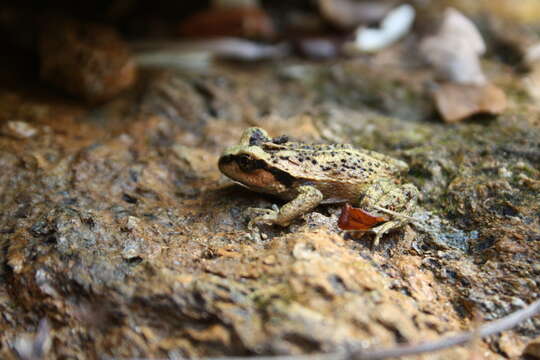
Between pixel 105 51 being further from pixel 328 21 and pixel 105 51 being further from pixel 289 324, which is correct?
pixel 289 324

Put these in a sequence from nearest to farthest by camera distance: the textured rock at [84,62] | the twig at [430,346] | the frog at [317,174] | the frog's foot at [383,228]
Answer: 1. the twig at [430,346]
2. the frog's foot at [383,228]
3. the frog at [317,174]
4. the textured rock at [84,62]

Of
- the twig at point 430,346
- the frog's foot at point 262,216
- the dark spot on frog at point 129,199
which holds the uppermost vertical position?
the twig at point 430,346

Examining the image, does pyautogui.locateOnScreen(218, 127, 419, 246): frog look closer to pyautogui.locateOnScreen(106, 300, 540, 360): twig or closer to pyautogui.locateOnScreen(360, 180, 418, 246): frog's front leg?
pyautogui.locateOnScreen(360, 180, 418, 246): frog's front leg

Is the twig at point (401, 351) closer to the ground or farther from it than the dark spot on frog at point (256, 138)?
closer to the ground

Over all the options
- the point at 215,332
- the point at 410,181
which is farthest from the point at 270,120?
the point at 215,332

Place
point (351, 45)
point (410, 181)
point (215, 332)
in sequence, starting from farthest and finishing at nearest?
point (351, 45)
point (410, 181)
point (215, 332)

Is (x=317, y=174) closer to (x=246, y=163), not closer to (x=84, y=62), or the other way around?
(x=246, y=163)

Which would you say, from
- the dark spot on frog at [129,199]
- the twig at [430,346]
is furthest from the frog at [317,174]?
the twig at [430,346]

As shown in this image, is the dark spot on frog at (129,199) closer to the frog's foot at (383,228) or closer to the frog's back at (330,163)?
the frog's back at (330,163)

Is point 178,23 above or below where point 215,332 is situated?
above
